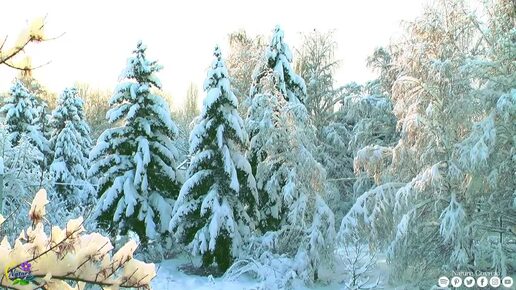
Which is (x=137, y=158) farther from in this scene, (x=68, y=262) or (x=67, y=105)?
(x=68, y=262)

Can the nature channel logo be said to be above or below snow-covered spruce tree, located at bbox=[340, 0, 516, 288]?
below

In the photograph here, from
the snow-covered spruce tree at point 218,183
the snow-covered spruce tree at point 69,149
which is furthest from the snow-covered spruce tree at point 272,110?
the snow-covered spruce tree at point 69,149

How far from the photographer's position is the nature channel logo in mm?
2523

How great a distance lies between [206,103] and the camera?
18.9m

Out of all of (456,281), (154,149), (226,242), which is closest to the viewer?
(456,281)

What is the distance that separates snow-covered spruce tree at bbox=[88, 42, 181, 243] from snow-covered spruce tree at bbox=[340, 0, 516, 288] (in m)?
7.10

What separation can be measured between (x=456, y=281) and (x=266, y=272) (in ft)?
18.0

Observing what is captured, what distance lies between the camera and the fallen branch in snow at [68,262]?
102 inches

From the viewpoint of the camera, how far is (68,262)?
265 centimetres

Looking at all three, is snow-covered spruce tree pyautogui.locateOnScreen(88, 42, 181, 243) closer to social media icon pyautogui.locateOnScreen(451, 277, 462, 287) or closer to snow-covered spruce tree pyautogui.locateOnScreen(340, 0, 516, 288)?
snow-covered spruce tree pyautogui.locateOnScreen(340, 0, 516, 288)

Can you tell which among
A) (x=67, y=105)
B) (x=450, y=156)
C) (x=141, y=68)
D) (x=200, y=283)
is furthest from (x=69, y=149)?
(x=450, y=156)

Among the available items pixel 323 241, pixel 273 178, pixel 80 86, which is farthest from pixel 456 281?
pixel 80 86

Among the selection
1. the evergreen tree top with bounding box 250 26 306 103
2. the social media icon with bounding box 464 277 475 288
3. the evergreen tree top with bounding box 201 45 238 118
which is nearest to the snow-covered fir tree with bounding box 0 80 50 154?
the evergreen tree top with bounding box 201 45 238 118

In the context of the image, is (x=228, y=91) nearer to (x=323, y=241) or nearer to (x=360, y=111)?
(x=323, y=241)
